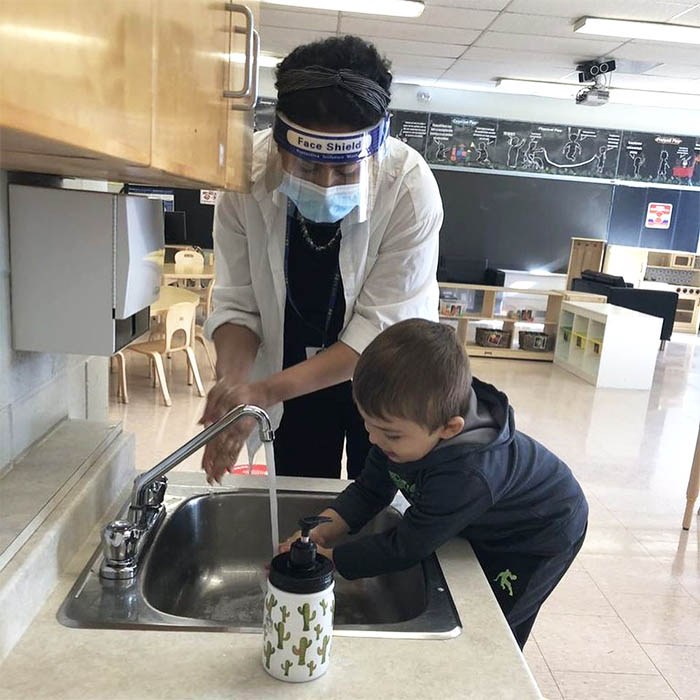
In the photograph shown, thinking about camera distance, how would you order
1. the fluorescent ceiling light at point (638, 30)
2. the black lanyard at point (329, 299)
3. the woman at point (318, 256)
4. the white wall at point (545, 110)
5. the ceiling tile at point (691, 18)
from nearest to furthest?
the woman at point (318, 256)
the black lanyard at point (329, 299)
the ceiling tile at point (691, 18)
the fluorescent ceiling light at point (638, 30)
the white wall at point (545, 110)

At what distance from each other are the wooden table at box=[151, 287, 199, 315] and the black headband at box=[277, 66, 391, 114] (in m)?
3.05

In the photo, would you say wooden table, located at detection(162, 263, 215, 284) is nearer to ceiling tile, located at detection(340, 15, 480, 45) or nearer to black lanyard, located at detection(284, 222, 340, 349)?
ceiling tile, located at detection(340, 15, 480, 45)

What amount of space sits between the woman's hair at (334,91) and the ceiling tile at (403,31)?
4.85 metres

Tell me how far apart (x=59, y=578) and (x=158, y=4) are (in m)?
0.69

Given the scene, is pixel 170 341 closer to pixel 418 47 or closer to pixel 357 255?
pixel 357 255

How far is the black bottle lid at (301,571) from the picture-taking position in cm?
70

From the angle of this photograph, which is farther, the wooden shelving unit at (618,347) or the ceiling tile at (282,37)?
the ceiling tile at (282,37)

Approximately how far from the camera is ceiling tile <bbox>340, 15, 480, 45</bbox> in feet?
18.4

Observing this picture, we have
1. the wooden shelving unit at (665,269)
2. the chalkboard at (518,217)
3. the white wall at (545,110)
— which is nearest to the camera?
the white wall at (545,110)

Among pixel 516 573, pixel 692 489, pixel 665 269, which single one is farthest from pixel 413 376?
pixel 665 269

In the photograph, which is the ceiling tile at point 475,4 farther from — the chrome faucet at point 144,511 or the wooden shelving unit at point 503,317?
the chrome faucet at point 144,511

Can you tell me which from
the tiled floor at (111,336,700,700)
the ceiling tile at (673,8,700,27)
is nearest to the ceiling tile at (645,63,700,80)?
the ceiling tile at (673,8,700,27)

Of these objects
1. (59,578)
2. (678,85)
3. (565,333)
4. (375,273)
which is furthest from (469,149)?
(59,578)

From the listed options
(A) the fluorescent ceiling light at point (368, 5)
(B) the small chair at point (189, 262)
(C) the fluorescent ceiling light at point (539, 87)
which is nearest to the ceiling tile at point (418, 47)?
(A) the fluorescent ceiling light at point (368, 5)
